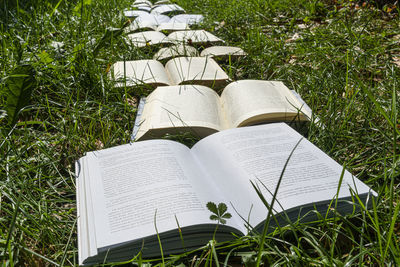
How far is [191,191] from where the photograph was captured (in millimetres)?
820

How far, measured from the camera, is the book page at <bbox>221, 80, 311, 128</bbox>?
1.22 m

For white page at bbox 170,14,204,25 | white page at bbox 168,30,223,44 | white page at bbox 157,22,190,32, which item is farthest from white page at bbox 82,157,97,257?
white page at bbox 170,14,204,25

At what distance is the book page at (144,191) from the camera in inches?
28.3

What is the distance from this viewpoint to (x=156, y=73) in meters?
1.71

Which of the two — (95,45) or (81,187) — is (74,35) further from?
(81,187)

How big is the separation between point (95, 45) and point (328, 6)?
225 cm

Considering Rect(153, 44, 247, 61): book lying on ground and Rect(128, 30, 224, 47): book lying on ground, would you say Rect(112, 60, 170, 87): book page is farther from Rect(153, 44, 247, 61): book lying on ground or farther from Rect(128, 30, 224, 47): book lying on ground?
Rect(128, 30, 224, 47): book lying on ground

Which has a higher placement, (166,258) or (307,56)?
(307,56)

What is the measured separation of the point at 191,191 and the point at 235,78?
1.23 meters

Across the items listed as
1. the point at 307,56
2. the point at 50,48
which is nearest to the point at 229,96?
the point at 307,56

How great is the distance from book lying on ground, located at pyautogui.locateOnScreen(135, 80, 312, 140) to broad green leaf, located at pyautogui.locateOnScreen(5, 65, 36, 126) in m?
0.47

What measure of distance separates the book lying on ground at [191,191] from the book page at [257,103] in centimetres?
16

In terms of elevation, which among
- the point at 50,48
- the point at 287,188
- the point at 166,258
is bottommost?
the point at 166,258

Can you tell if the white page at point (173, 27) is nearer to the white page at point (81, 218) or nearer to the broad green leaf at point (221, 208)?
the white page at point (81, 218)
